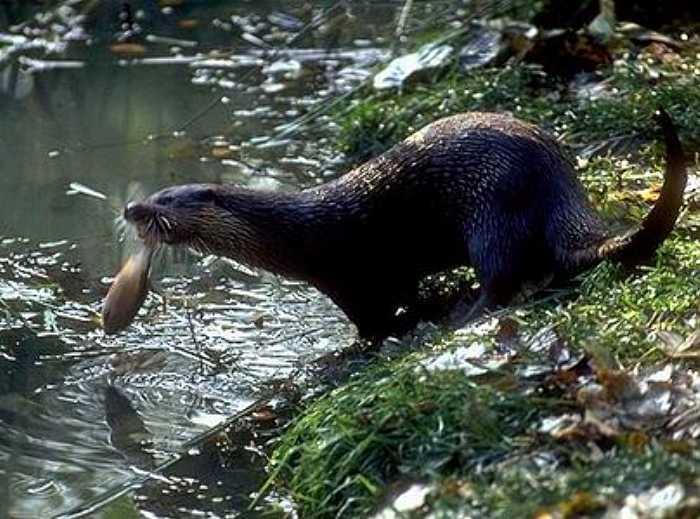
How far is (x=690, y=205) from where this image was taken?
4.68 meters

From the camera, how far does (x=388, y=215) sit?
4531 millimetres

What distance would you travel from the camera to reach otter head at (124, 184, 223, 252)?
14.7 ft

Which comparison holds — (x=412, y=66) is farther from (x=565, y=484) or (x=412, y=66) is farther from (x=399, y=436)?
(x=565, y=484)

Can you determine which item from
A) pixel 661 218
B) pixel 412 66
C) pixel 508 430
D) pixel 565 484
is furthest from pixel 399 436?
pixel 412 66

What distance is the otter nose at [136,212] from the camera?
4465mm

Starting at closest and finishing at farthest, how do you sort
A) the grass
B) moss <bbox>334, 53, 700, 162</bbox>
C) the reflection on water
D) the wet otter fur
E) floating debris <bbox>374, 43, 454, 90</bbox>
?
the grass, the reflection on water, the wet otter fur, moss <bbox>334, 53, 700, 162</bbox>, floating debris <bbox>374, 43, 454, 90</bbox>

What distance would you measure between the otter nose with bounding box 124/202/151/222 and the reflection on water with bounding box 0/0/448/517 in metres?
0.39

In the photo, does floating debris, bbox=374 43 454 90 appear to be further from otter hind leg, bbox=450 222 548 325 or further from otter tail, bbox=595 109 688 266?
otter tail, bbox=595 109 688 266

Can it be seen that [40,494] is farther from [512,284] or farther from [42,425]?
[512,284]

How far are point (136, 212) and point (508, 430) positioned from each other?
1.55 m

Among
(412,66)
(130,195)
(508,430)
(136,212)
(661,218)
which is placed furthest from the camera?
(412,66)

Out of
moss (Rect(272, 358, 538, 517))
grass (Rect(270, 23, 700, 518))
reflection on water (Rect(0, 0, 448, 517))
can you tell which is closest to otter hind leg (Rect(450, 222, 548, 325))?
grass (Rect(270, 23, 700, 518))

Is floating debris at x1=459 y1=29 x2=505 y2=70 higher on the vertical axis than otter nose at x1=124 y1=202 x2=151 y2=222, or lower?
lower

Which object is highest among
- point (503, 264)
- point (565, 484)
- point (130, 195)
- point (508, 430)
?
point (565, 484)
